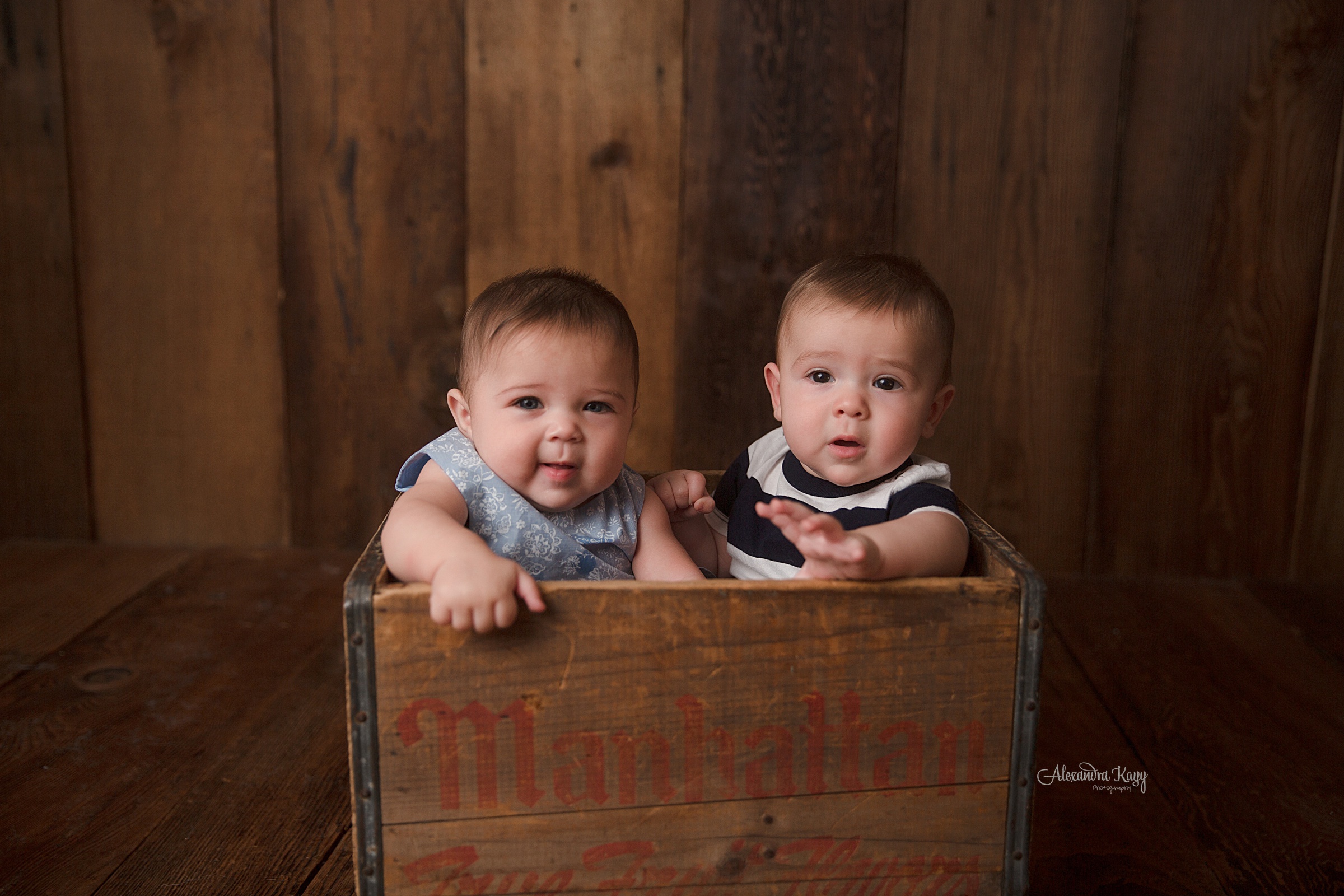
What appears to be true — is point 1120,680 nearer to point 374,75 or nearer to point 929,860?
point 929,860

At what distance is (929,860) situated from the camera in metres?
0.81

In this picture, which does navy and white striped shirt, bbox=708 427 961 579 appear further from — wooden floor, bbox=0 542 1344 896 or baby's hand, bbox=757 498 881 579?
wooden floor, bbox=0 542 1344 896

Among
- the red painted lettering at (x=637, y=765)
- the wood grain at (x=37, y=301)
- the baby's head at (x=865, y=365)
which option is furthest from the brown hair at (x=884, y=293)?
the wood grain at (x=37, y=301)

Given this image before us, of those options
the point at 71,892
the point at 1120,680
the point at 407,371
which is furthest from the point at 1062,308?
the point at 71,892

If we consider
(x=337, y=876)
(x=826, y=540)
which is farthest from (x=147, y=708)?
(x=826, y=540)

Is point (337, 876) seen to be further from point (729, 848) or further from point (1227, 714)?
point (1227, 714)

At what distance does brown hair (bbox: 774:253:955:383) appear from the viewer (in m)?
0.94

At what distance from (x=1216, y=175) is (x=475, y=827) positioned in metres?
1.46

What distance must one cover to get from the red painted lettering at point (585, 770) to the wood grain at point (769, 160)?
1.00 meters

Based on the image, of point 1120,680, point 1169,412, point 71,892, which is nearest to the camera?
point 71,892

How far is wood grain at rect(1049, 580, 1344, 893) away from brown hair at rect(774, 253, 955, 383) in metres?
0.56

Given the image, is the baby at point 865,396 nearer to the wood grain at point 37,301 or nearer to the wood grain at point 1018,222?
the wood grain at point 1018,222

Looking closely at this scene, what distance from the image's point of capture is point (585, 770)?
0.77 metres

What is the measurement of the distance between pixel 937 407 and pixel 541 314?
38 centimetres
